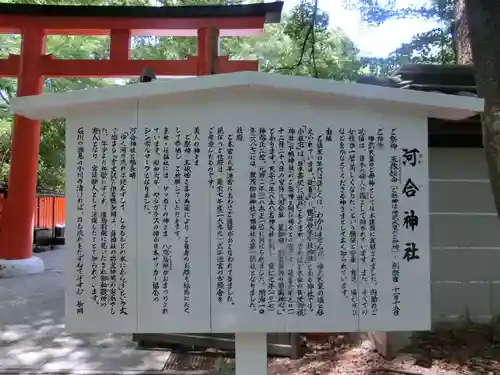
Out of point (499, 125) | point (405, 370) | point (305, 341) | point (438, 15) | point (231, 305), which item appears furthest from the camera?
point (438, 15)

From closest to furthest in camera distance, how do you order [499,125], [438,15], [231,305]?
[231,305] < [499,125] < [438,15]

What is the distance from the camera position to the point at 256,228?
119 inches

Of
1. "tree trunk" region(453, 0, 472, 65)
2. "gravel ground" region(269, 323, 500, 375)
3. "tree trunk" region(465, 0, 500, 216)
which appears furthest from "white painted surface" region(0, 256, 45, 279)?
"tree trunk" region(465, 0, 500, 216)

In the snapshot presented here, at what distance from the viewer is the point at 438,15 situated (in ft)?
31.3

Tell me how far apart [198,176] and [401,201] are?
1.23 m

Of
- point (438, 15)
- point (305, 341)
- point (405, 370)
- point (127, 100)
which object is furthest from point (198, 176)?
point (438, 15)

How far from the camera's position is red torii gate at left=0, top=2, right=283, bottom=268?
27.7ft

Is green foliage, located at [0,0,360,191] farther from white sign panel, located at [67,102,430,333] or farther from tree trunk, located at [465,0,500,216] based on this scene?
white sign panel, located at [67,102,430,333]

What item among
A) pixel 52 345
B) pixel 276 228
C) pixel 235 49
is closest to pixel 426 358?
pixel 276 228

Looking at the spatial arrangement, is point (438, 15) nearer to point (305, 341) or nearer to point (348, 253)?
point (305, 341)

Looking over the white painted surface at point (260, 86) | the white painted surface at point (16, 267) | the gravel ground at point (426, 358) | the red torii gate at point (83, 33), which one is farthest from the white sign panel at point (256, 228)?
the white painted surface at point (16, 267)

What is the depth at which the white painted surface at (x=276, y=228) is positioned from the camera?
3021mm

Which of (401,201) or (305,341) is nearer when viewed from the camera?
(401,201)

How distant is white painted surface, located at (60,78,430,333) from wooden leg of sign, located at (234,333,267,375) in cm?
20
